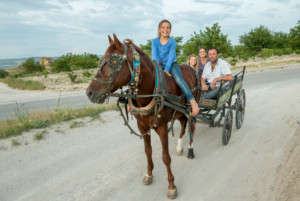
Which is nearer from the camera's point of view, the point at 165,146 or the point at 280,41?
the point at 165,146

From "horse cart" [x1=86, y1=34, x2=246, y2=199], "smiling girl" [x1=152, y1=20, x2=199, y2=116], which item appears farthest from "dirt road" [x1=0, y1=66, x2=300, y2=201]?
"smiling girl" [x1=152, y1=20, x2=199, y2=116]

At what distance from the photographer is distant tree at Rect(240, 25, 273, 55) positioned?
47312 millimetres

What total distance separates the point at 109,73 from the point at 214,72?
11.2 feet

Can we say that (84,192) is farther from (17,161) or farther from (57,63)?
(57,63)

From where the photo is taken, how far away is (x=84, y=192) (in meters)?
3.53

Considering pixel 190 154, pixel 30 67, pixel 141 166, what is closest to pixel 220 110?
pixel 190 154

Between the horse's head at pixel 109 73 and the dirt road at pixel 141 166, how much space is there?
1.88 meters

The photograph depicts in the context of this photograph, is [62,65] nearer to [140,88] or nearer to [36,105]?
[36,105]

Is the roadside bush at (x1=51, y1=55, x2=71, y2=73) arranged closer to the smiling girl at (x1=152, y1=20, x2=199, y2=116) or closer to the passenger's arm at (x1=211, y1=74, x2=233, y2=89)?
the passenger's arm at (x1=211, y1=74, x2=233, y2=89)

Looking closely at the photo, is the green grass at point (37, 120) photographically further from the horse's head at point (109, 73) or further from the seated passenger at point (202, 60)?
the horse's head at point (109, 73)

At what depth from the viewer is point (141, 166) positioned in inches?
169

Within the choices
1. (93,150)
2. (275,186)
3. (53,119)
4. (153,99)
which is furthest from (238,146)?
(53,119)

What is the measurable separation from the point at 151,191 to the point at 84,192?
1116mm

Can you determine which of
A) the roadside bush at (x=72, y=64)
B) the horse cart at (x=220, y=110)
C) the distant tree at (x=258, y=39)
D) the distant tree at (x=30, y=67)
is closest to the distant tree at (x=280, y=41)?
the distant tree at (x=258, y=39)
